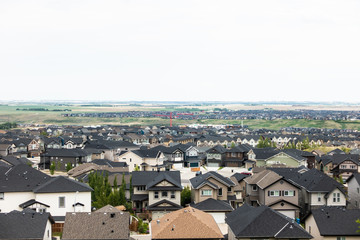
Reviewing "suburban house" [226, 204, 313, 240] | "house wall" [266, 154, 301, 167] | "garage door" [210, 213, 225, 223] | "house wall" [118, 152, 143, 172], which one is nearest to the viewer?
"suburban house" [226, 204, 313, 240]

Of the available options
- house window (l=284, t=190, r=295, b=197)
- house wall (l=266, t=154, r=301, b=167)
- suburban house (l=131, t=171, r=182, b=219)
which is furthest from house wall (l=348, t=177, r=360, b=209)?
house wall (l=266, t=154, r=301, b=167)

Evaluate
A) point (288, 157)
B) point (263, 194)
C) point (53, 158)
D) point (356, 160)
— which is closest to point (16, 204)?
point (263, 194)

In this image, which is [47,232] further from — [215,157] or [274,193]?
[215,157]

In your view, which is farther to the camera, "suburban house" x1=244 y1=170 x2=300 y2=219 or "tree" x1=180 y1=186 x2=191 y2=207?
"tree" x1=180 y1=186 x2=191 y2=207

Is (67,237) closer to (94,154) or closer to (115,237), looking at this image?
(115,237)

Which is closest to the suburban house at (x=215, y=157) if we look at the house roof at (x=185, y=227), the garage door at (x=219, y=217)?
the garage door at (x=219, y=217)

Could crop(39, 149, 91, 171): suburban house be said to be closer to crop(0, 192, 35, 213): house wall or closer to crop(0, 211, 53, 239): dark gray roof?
crop(0, 192, 35, 213): house wall

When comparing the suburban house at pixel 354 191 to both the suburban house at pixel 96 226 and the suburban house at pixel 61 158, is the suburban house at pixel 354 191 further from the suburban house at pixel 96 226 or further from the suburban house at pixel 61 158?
the suburban house at pixel 61 158
